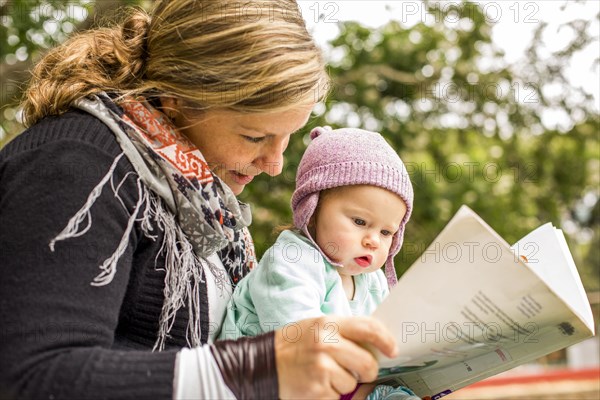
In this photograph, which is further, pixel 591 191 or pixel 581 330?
pixel 591 191

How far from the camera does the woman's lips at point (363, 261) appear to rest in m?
1.84

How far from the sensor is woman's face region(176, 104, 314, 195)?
66.1 inches

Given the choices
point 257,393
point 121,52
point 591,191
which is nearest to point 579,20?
point 121,52

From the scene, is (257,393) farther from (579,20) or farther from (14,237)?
(579,20)

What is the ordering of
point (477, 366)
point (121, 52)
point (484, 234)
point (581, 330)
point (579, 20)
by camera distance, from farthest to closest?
point (579, 20), point (121, 52), point (477, 366), point (581, 330), point (484, 234)

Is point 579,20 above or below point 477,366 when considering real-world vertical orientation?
below

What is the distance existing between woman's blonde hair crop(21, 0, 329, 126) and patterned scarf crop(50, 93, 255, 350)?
0.27ft

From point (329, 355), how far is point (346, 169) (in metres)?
0.70

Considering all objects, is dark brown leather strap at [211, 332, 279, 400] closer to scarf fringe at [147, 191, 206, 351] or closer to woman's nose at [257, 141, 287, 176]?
scarf fringe at [147, 191, 206, 351]

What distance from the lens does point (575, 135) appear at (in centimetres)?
806

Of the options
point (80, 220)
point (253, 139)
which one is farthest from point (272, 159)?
point (80, 220)

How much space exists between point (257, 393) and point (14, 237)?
19.3 inches

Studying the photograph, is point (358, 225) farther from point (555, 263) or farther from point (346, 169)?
point (555, 263)

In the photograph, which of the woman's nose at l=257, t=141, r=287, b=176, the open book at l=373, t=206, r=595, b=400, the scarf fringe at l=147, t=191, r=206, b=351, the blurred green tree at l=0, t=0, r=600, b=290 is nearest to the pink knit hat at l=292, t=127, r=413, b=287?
the woman's nose at l=257, t=141, r=287, b=176
